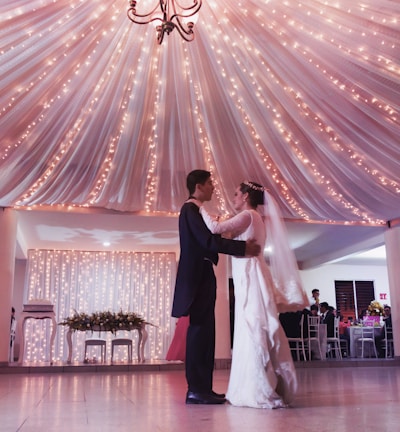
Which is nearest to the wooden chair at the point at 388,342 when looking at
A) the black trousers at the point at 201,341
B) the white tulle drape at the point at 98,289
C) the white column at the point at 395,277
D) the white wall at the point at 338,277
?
the white column at the point at 395,277

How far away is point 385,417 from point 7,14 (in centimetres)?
388

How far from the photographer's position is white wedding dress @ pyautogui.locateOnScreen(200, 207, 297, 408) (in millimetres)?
3369

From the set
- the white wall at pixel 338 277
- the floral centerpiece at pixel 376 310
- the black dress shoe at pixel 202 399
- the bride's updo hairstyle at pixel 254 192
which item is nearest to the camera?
the black dress shoe at pixel 202 399

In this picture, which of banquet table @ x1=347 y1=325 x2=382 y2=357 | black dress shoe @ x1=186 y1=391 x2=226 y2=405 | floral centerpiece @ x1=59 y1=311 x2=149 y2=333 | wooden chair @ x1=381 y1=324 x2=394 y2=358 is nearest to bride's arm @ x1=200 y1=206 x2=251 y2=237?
black dress shoe @ x1=186 y1=391 x2=226 y2=405

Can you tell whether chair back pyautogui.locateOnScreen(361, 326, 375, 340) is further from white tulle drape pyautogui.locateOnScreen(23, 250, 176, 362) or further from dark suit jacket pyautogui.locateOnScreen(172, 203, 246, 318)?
dark suit jacket pyautogui.locateOnScreen(172, 203, 246, 318)

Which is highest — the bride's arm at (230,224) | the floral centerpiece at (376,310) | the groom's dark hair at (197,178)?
the groom's dark hair at (197,178)

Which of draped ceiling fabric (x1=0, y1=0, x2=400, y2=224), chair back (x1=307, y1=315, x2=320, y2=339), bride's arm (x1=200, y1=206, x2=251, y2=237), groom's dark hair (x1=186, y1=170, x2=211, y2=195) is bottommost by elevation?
chair back (x1=307, y1=315, x2=320, y2=339)

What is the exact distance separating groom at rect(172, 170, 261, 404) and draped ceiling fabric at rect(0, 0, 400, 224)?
1869 mm

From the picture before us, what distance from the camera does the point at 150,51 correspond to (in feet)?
16.4

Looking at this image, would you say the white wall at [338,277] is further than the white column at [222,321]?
Yes

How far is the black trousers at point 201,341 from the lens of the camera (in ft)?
11.8

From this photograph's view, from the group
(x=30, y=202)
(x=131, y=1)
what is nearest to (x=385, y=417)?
(x=131, y=1)

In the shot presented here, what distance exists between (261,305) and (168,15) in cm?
260

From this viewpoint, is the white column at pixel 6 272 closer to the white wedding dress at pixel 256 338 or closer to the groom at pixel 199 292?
the groom at pixel 199 292
